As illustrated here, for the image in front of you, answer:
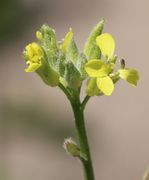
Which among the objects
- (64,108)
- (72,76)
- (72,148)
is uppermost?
(72,76)

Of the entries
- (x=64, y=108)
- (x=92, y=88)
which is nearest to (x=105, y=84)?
(x=92, y=88)

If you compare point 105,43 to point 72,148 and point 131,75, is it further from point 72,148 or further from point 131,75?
point 72,148

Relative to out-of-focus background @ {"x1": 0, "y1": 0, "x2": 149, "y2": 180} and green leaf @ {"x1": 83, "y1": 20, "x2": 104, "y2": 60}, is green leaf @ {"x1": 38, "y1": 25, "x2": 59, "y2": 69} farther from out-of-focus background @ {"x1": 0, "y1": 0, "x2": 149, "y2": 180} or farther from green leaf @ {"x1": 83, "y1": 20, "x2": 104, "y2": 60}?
out-of-focus background @ {"x1": 0, "y1": 0, "x2": 149, "y2": 180}

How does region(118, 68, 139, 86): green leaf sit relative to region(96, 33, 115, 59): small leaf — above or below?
below

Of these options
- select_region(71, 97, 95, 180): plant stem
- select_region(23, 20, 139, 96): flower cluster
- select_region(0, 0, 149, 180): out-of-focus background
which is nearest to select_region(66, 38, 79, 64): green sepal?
select_region(23, 20, 139, 96): flower cluster

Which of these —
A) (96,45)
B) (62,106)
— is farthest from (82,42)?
(96,45)

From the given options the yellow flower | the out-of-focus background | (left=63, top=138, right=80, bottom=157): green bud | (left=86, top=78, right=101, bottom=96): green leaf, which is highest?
the yellow flower

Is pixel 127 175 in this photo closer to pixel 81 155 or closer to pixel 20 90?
pixel 20 90
